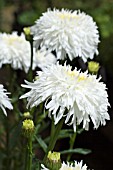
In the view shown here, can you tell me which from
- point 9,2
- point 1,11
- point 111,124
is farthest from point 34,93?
point 9,2

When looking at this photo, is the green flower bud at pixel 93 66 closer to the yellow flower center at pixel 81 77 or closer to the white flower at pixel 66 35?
the white flower at pixel 66 35

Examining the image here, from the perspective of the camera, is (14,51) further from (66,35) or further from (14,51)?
(66,35)

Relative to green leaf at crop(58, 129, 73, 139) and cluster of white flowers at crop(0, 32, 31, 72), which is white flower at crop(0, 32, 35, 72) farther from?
green leaf at crop(58, 129, 73, 139)

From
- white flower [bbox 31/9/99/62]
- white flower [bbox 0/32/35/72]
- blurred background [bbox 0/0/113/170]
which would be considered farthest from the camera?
blurred background [bbox 0/0/113/170]

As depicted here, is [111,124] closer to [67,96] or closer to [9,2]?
[67,96]

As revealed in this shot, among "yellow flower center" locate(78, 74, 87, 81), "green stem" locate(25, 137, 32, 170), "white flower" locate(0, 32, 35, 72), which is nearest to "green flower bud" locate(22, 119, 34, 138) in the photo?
"green stem" locate(25, 137, 32, 170)

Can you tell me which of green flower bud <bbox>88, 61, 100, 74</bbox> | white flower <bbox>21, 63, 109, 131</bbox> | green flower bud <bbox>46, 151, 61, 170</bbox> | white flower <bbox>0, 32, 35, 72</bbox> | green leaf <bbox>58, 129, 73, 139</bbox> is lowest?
green flower bud <bbox>46, 151, 61, 170</bbox>
